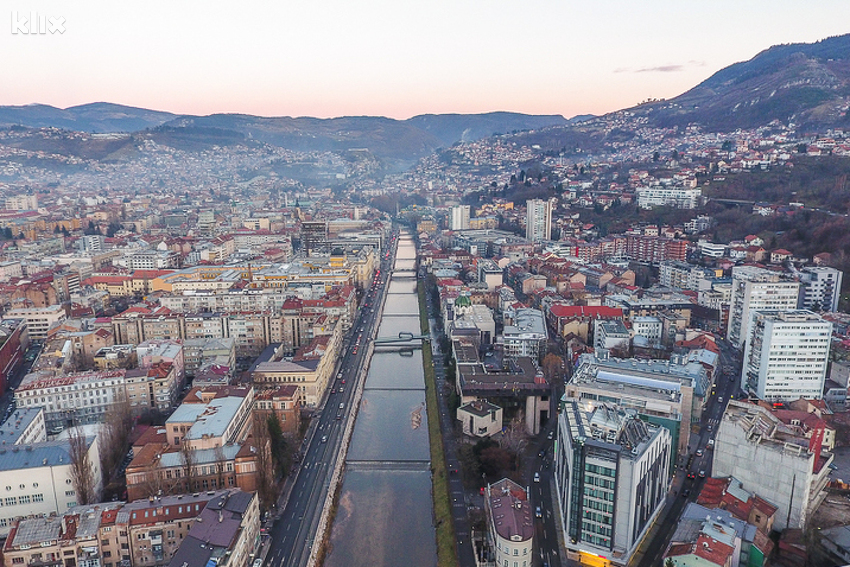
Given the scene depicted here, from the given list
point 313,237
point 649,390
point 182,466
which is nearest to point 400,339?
point 649,390

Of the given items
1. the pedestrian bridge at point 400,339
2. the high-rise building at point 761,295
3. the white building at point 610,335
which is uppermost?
the high-rise building at point 761,295

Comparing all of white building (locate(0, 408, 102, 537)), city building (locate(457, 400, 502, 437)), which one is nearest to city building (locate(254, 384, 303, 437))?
white building (locate(0, 408, 102, 537))

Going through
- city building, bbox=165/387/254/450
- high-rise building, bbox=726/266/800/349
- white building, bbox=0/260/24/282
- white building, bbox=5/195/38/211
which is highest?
white building, bbox=5/195/38/211

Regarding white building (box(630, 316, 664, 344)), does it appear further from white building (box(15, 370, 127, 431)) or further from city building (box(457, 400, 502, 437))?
white building (box(15, 370, 127, 431))

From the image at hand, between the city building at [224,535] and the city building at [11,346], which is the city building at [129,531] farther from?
the city building at [11,346]

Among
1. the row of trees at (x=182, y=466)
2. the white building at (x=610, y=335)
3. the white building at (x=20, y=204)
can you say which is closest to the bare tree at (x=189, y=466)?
the row of trees at (x=182, y=466)
